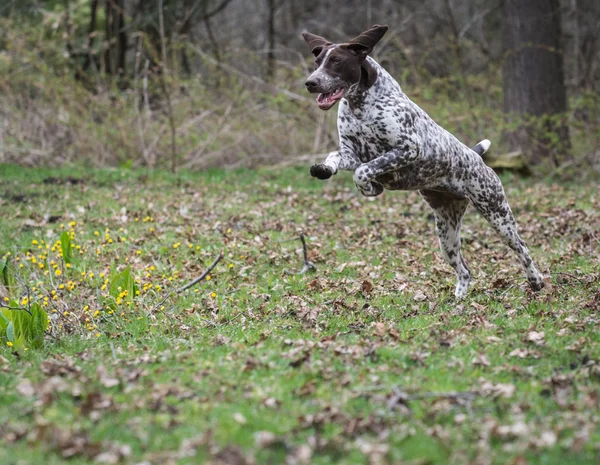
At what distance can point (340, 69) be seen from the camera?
20.2 ft

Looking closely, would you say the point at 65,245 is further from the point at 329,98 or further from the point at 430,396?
the point at 430,396

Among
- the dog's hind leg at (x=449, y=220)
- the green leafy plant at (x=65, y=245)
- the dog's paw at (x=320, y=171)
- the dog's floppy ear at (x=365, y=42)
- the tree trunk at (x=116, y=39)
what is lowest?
the green leafy plant at (x=65, y=245)

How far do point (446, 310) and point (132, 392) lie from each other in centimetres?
331

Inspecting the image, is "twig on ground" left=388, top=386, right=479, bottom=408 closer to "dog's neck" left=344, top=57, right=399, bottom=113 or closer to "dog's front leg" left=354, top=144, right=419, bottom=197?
"dog's front leg" left=354, top=144, right=419, bottom=197

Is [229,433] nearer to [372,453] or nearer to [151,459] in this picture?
[151,459]

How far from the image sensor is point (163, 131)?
1670 cm

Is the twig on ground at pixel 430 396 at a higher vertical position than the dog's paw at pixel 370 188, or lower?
lower

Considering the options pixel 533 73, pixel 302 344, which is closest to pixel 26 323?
pixel 302 344

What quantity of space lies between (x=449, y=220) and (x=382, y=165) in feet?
4.86

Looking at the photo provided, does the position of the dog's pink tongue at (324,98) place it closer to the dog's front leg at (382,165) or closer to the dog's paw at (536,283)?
the dog's front leg at (382,165)

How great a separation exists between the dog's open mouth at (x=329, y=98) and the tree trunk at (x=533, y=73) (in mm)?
11282

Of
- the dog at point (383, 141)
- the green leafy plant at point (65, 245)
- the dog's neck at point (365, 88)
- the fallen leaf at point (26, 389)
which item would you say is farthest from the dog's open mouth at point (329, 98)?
the green leafy plant at point (65, 245)

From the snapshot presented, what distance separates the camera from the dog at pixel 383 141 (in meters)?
6.17

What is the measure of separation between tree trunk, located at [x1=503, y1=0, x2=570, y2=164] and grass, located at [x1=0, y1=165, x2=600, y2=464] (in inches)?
163
